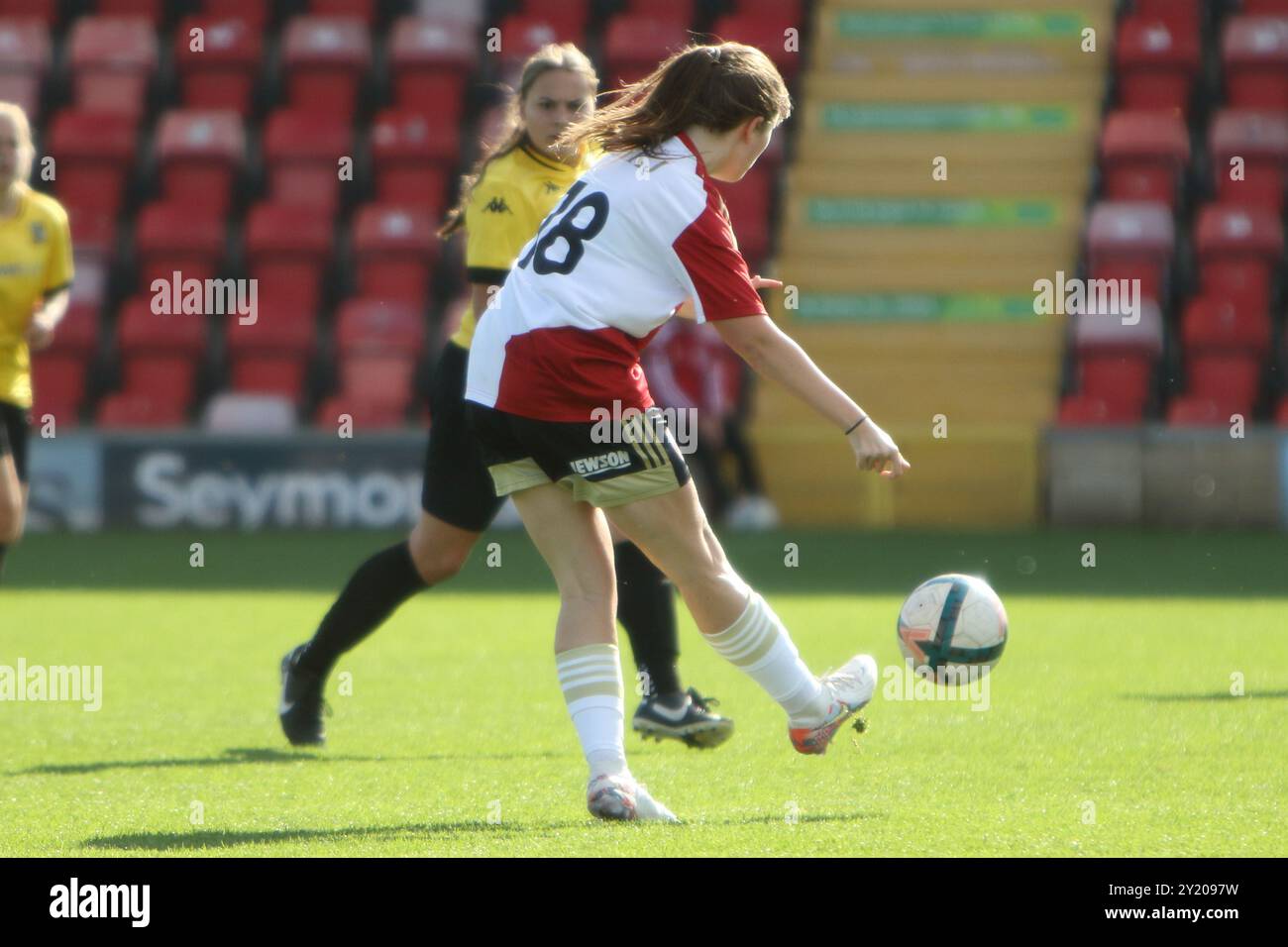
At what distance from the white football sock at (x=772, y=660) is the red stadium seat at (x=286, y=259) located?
10555 millimetres

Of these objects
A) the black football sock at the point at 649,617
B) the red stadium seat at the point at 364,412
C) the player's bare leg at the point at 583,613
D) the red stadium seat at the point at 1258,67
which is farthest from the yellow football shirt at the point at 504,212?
the red stadium seat at the point at 1258,67

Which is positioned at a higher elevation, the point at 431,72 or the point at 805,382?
→ the point at 431,72

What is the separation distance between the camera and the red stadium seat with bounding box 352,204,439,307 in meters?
14.5

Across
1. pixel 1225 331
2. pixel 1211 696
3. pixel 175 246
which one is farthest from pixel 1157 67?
pixel 1211 696

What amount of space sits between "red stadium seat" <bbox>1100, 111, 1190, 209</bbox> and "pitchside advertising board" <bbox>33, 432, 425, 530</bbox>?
5.68m

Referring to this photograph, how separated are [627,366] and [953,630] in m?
1.16

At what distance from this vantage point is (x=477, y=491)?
209 inches

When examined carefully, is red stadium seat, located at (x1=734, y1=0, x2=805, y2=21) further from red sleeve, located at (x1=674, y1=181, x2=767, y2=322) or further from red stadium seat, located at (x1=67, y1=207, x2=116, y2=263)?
red sleeve, located at (x1=674, y1=181, x2=767, y2=322)

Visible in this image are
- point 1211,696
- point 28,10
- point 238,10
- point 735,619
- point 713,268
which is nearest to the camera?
point 713,268

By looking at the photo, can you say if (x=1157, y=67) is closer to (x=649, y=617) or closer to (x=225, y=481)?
(x=225, y=481)

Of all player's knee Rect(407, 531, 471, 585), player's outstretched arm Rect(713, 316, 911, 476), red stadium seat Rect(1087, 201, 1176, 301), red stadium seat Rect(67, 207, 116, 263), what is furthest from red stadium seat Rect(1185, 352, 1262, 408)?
player's outstretched arm Rect(713, 316, 911, 476)

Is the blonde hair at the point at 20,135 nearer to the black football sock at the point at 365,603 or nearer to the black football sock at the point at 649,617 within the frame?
the black football sock at the point at 365,603

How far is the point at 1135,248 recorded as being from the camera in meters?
13.8

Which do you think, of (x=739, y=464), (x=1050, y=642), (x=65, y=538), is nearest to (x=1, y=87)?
(x=65, y=538)
